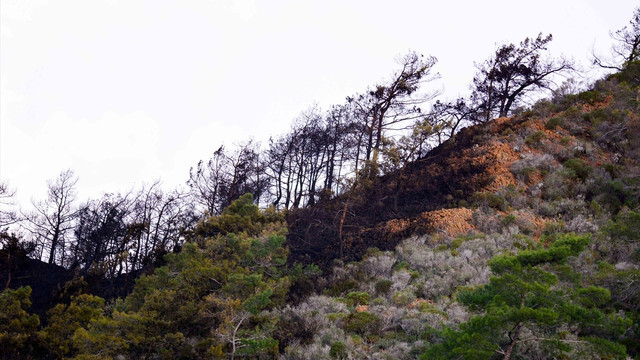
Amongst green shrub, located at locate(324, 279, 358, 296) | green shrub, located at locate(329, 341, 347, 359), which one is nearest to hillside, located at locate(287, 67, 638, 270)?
green shrub, located at locate(324, 279, 358, 296)

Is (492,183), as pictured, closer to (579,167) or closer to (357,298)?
(579,167)

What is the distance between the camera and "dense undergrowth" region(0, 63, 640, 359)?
29.5ft

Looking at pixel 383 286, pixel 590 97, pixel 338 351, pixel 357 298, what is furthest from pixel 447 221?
pixel 590 97

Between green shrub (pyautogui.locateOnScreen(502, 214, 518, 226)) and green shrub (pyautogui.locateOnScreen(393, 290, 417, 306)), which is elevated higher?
green shrub (pyautogui.locateOnScreen(502, 214, 518, 226))

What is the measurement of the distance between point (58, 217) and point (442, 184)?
2145 cm

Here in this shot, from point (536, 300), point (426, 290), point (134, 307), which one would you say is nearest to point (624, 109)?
point (426, 290)

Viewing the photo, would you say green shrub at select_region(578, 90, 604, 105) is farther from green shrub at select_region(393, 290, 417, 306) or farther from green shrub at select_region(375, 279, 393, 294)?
green shrub at select_region(393, 290, 417, 306)

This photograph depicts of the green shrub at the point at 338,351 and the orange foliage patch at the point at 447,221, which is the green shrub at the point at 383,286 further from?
the orange foliage patch at the point at 447,221

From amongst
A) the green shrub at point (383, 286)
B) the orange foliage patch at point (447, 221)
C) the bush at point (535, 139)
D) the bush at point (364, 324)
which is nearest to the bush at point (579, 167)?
the bush at point (535, 139)

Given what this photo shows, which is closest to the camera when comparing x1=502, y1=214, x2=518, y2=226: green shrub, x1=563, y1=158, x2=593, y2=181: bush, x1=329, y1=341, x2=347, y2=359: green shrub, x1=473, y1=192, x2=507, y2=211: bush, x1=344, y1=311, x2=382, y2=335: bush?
x1=329, y1=341, x2=347, y2=359: green shrub

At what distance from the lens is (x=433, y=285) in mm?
14578

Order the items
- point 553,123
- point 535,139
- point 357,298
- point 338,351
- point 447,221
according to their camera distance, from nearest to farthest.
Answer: point 338,351, point 357,298, point 447,221, point 535,139, point 553,123

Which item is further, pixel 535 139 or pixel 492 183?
pixel 535 139

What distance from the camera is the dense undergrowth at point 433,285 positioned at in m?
8.98
